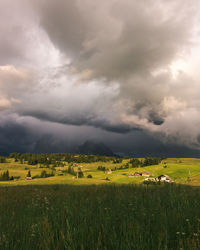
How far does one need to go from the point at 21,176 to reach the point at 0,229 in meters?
193

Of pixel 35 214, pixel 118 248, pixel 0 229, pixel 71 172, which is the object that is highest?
pixel 118 248

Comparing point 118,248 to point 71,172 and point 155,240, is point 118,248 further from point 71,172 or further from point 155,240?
point 71,172

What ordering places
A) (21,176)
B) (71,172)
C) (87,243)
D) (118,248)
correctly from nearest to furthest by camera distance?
(118,248) → (87,243) → (21,176) → (71,172)

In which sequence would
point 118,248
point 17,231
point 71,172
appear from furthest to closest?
point 71,172 → point 17,231 → point 118,248

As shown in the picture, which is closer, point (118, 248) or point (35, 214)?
point (118, 248)

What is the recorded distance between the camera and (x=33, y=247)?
3268 millimetres

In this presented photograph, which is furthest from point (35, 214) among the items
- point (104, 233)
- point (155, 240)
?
point (155, 240)

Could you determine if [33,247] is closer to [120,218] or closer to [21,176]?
[120,218]

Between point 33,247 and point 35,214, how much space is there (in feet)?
10.9

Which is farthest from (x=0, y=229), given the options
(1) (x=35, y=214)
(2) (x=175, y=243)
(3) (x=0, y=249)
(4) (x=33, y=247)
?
(2) (x=175, y=243)

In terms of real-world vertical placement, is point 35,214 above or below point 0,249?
below

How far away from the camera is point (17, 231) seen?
413 centimetres

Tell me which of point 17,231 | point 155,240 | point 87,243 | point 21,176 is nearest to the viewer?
point 87,243

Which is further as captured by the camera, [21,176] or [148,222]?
[21,176]
